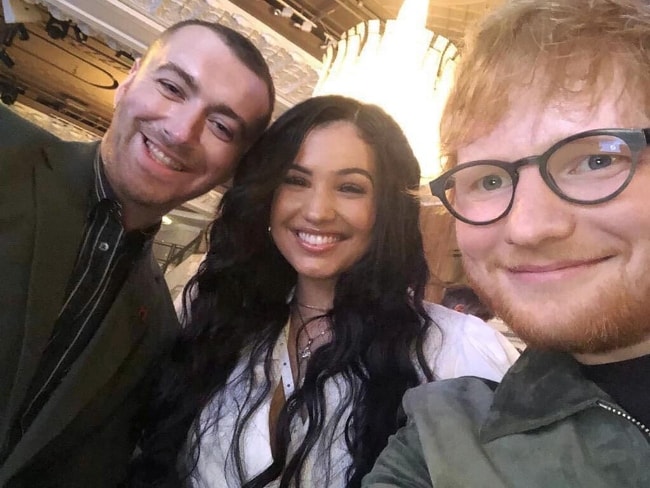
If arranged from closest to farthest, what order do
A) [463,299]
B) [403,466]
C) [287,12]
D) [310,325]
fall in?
[403,466] < [310,325] < [463,299] < [287,12]

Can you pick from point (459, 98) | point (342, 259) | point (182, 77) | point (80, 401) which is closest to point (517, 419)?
point (459, 98)

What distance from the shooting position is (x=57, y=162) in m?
1.32

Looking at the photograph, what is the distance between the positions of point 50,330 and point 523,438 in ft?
3.01

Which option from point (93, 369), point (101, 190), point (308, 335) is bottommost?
point (93, 369)

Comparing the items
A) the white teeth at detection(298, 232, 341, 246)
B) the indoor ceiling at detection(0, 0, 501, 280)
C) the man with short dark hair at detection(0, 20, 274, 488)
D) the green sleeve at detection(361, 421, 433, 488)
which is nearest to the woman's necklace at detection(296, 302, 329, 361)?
the white teeth at detection(298, 232, 341, 246)

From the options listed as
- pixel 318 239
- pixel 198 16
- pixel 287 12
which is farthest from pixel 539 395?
pixel 198 16

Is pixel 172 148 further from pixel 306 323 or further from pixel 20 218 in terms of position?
pixel 306 323

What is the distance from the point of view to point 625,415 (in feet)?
2.49

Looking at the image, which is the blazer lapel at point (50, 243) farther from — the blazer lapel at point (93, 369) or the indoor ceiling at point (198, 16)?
the indoor ceiling at point (198, 16)

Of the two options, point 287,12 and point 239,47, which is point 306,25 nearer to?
point 287,12

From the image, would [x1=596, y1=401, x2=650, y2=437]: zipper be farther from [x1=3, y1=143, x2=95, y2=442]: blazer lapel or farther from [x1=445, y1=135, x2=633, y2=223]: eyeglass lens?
[x1=3, y1=143, x2=95, y2=442]: blazer lapel

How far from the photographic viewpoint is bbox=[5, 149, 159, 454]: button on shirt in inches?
49.1

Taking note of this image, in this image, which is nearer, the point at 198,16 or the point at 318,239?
the point at 318,239

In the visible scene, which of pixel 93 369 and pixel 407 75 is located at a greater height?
pixel 407 75
